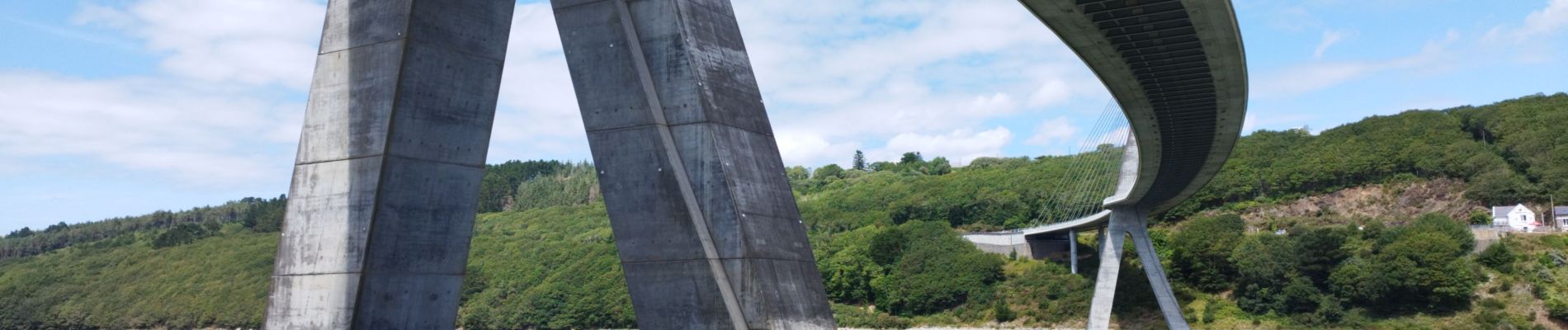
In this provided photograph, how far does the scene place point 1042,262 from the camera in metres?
64.8

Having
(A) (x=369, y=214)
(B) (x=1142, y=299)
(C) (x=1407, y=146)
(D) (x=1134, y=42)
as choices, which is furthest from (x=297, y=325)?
(C) (x=1407, y=146)

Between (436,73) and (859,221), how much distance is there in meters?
71.6

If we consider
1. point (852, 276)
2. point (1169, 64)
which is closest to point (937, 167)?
point (852, 276)

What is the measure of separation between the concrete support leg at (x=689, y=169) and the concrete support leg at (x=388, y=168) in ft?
4.11

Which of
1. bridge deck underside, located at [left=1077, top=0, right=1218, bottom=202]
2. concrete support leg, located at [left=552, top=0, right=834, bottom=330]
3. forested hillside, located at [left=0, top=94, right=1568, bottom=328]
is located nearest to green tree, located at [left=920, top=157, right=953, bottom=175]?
forested hillside, located at [left=0, top=94, right=1568, bottom=328]

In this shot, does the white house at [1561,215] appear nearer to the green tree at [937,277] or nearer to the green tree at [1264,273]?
the green tree at [1264,273]

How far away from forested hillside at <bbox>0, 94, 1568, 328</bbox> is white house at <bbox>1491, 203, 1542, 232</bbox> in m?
2.73

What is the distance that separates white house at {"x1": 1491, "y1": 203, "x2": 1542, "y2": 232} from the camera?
5791 cm

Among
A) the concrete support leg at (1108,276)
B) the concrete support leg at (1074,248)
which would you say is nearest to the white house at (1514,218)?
the concrete support leg at (1074,248)

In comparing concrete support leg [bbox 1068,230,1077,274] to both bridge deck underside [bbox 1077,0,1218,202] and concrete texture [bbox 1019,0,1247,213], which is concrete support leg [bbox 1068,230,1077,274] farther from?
concrete texture [bbox 1019,0,1247,213]

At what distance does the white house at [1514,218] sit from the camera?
57.9 metres

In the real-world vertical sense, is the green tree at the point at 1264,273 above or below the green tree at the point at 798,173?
below

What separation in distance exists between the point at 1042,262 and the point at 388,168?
5476 cm

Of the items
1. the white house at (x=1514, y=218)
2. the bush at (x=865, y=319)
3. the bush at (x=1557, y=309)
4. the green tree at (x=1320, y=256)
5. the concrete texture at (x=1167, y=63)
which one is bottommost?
the bush at (x=865, y=319)
